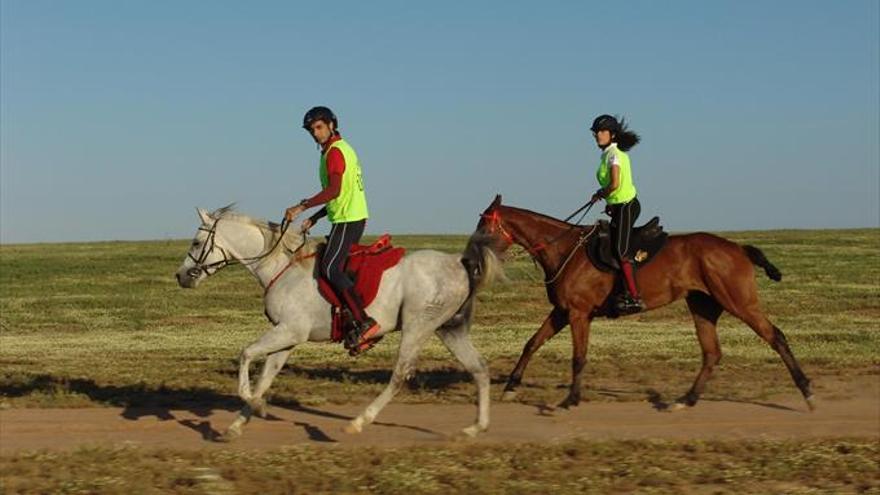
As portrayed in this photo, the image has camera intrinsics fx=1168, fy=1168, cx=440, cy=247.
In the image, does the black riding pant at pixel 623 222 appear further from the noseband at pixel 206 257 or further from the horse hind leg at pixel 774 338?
the noseband at pixel 206 257

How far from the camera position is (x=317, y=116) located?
1080 cm

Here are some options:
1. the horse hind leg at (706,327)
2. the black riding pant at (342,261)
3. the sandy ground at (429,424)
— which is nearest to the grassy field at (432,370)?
the horse hind leg at (706,327)

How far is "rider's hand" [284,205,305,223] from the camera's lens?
1084 centimetres

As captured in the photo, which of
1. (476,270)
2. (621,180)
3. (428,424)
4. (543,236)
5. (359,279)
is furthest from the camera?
(543,236)

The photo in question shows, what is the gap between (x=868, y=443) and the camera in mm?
10695

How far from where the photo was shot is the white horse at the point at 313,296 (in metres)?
10.8

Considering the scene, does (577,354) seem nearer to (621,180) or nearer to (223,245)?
(621,180)

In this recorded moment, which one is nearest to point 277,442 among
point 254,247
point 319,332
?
point 319,332

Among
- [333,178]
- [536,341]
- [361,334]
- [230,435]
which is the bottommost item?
[230,435]

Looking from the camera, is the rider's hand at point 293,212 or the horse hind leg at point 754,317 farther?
the horse hind leg at point 754,317

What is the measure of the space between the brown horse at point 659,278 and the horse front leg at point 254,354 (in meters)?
3.51

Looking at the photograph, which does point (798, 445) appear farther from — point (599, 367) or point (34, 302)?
point (34, 302)

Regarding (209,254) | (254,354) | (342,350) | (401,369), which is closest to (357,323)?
(401,369)

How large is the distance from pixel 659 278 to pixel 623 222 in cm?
87
